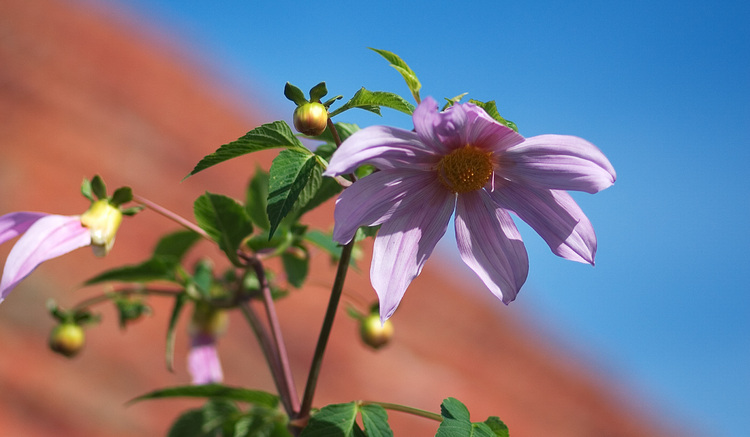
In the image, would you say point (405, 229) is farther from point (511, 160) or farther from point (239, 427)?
point (239, 427)

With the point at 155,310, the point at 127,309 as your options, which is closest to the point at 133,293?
the point at 127,309

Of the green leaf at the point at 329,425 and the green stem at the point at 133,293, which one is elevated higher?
the green stem at the point at 133,293

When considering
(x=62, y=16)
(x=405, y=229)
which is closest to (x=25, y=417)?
(x=405, y=229)

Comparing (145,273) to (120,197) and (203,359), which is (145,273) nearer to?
(120,197)

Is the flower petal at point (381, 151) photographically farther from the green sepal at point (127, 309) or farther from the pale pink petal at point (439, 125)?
the green sepal at point (127, 309)

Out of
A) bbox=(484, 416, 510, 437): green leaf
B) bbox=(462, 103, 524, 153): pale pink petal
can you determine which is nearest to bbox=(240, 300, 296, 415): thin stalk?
bbox=(484, 416, 510, 437): green leaf

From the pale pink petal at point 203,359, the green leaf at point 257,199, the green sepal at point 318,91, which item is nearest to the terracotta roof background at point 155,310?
the pale pink petal at point 203,359
